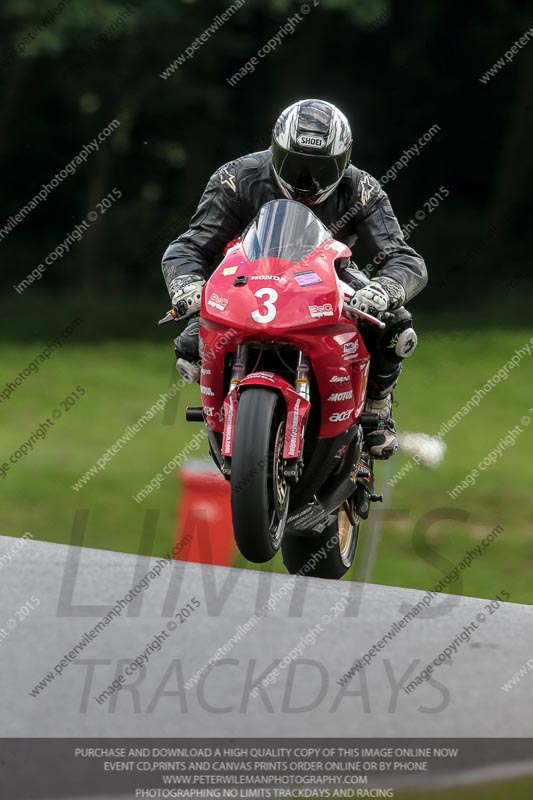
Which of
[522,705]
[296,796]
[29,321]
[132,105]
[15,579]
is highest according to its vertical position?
[522,705]

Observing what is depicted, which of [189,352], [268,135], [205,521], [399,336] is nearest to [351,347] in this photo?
[399,336]

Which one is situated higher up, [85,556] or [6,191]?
[85,556]

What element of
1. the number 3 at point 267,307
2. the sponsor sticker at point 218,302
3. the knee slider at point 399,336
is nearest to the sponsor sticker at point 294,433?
the number 3 at point 267,307

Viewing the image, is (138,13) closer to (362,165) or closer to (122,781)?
(362,165)

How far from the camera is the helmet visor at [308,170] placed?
532cm

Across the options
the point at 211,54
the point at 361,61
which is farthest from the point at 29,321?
the point at 361,61

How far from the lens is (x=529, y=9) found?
24.4 meters

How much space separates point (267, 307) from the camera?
4.94m

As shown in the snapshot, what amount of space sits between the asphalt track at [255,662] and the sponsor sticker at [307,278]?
122 cm

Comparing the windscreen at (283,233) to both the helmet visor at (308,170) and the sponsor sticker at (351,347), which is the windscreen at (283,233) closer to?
the helmet visor at (308,170)

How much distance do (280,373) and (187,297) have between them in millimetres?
507

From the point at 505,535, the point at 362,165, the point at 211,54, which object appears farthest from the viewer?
the point at 362,165

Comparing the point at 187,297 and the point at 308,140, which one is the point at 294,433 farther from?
the point at 308,140

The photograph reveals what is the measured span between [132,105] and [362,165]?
14.5 feet
